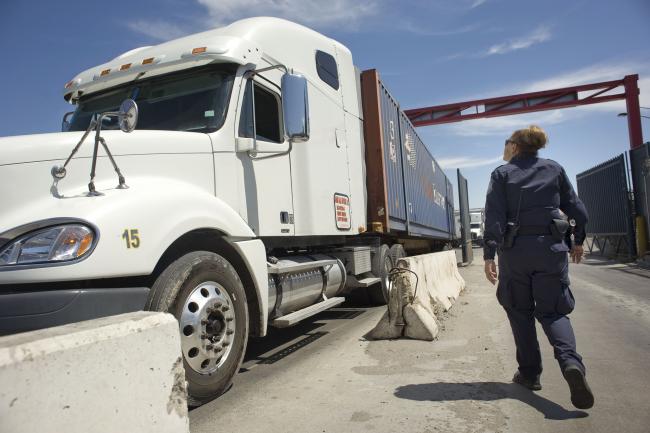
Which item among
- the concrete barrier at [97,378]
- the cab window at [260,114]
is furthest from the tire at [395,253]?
the concrete barrier at [97,378]

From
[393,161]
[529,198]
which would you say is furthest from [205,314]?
[393,161]

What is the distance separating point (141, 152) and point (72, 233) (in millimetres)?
957

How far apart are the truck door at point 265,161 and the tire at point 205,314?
939 millimetres

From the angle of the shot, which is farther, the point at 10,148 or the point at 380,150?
the point at 380,150

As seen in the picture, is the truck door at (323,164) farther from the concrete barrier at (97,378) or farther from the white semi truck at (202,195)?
the concrete barrier at (97,378)

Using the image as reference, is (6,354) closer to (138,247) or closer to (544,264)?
(138,247)

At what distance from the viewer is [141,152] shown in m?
3.45

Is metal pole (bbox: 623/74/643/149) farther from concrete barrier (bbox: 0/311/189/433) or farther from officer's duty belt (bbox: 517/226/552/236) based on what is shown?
concrete barrier (bbox: 0/311/189/433)

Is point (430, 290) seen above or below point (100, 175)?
below

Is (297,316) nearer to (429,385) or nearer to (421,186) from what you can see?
(429,385)

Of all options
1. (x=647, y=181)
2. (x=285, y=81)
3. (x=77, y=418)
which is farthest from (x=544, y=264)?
(x=647, y=181)

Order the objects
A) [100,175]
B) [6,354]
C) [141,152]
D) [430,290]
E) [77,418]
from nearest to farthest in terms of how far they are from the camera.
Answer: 1. [6,354]
2. [77,418]
3. [100,175]
4. [141,152]
5. [430,290]

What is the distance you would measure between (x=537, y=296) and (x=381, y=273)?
13.6ft

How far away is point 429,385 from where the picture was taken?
12.0ft
